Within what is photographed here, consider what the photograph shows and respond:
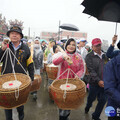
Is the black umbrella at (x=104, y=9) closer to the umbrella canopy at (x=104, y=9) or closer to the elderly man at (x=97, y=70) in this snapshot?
the umbrella canopy at (x=104, y=9)

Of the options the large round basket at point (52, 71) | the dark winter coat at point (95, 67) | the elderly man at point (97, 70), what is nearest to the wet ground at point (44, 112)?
the elderly man at point (97, 70)

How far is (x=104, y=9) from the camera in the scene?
2.54 meters

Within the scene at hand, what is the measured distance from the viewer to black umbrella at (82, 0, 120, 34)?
2.41m

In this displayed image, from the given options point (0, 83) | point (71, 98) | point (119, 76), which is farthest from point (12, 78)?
point (119, 76)

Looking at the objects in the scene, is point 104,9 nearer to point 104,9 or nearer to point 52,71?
point 104,9

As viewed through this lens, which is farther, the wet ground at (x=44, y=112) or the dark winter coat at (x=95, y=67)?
the wet ground at (x=44, y=112)

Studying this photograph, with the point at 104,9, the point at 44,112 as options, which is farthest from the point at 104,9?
the point at 44,112

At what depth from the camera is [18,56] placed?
2.01 m

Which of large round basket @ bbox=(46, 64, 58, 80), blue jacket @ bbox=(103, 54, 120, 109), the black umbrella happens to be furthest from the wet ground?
the black umbrella

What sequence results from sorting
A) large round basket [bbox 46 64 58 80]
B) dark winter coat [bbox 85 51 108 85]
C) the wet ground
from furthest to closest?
large round basket [bbox 46 64 58 80]
the wet ground
dark winter coat [bbox 85 51 108 85]

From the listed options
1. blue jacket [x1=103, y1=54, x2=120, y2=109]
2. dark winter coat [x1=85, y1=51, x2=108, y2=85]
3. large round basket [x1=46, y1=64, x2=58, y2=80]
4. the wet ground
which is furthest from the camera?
large round basket [x1=46, y1=64, x2=58, y2=80]

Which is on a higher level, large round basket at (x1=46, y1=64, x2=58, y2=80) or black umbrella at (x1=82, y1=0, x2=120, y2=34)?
black umbrella at (x1=82, y1=0, x2=120, y2=34)

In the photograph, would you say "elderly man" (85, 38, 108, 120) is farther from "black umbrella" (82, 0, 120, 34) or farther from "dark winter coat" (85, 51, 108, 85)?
"black umbrella" (82, 0, 120, 34)

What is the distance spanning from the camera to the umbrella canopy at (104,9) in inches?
94.9
